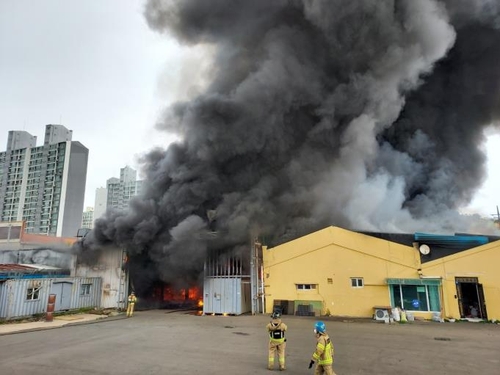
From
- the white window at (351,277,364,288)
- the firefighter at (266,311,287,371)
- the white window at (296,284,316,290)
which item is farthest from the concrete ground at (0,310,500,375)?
the white window at (296,284,316,290)

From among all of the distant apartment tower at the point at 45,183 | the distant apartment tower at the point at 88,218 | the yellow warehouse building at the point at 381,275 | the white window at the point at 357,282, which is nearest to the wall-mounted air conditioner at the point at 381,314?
the yellow warehouse building at the point at 381,275

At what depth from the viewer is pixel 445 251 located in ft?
58.4

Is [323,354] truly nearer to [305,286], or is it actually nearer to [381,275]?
[381,275]

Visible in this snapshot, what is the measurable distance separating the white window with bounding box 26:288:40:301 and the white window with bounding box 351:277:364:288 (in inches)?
634

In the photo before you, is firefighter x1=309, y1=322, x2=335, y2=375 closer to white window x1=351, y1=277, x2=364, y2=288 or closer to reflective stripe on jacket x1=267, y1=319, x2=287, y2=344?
reflective stripe on jacket x1=267, y1=319, x2=287, y2=344

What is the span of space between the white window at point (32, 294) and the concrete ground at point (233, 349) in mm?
3761

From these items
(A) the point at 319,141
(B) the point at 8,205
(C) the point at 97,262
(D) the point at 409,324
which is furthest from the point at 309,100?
(B) the point at 8,205

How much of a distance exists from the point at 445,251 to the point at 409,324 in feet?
15.0

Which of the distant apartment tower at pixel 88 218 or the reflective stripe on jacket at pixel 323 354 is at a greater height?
the distant apartment tower at pixel 88 218

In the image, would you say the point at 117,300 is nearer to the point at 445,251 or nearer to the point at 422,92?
the point at 445,251

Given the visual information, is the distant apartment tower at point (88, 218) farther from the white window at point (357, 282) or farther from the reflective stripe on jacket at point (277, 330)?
the reflective stripe on jacket at point (277, 330)

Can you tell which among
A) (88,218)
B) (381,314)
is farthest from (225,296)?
(88,218)

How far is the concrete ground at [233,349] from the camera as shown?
7.96 m

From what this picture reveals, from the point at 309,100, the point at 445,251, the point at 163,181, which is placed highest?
the point at 309,100
